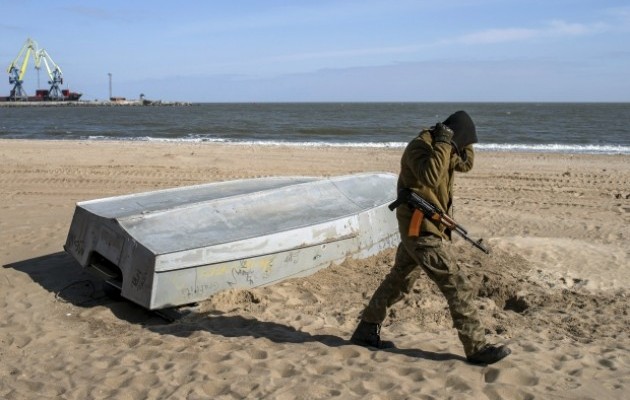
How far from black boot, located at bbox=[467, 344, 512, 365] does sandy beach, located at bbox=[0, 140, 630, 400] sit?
58mm

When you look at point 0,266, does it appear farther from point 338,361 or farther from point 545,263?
point 545,263

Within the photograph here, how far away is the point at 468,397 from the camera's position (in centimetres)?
377

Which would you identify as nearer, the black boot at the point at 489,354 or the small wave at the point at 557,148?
the black boot at the point at 489,354

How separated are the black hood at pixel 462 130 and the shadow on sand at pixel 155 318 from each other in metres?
1.51

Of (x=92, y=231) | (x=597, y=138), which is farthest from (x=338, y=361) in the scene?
(x=597, y=138)

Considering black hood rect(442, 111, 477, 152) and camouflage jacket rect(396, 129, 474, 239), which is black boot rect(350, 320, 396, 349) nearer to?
camouflage jacket rect(396, 129, 474, 239)

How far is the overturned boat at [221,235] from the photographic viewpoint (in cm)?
518

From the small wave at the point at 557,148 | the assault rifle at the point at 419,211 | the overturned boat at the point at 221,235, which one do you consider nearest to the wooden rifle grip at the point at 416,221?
the assault rifle at the point at 419,211

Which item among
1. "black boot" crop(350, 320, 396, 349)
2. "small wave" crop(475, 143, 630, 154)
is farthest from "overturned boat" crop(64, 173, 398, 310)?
"small wave" crop(475, 143, 630, 154)

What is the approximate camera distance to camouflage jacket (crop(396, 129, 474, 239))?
4.10 meters

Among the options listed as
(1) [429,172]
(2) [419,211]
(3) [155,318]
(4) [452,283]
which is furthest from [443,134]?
(3) [155,318]

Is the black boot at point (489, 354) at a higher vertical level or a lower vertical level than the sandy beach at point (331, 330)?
higher

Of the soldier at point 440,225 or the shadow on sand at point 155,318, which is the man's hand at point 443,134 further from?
the shadow on sand at point 155,318

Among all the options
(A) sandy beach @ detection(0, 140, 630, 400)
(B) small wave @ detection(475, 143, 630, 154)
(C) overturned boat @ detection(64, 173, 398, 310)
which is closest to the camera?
(A) sandy beach @ detection(0, 140, 630, 400)
